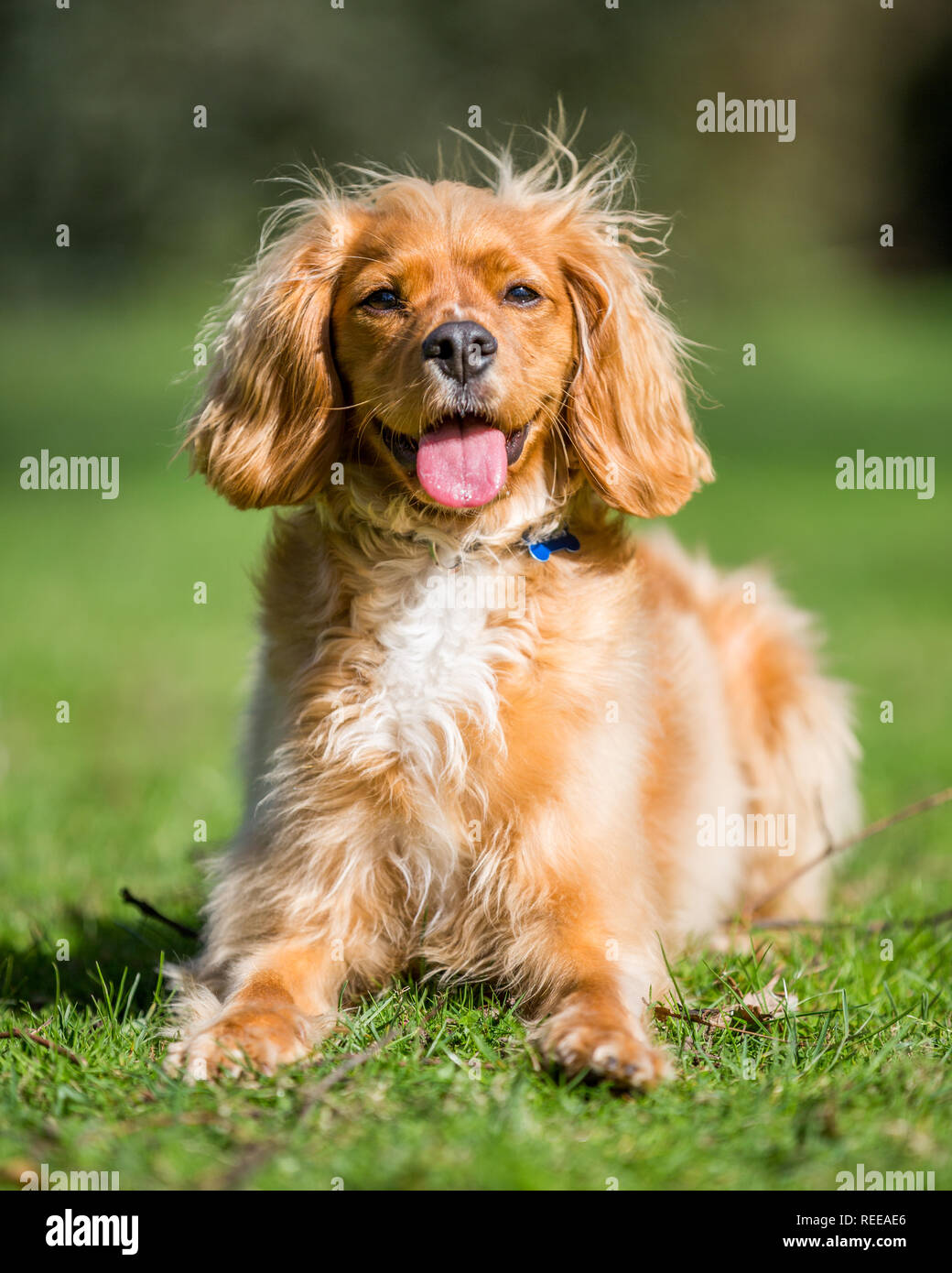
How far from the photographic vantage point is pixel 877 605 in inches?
452

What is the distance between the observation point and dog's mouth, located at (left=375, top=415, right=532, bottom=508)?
12.1ft

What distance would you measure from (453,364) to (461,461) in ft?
0.84

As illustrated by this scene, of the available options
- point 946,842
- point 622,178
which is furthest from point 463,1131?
point 946,842

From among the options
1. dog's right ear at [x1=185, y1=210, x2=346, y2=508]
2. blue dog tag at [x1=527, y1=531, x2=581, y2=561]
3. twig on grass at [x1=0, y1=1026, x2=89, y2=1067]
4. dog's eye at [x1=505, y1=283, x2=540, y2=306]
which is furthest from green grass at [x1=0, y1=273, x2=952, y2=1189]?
dog's eye at [x1=505, y1=283, x2=540, y2=306]

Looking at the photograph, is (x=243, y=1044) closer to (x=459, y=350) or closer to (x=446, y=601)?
(x=446, y=601)

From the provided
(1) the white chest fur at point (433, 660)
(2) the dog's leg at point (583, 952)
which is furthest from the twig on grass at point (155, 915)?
(2) the dog's leg at point (583, 952)

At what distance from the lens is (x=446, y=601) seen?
3799mm

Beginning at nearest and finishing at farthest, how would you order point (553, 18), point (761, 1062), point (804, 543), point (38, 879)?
point (761, 1062) → point (38, 879) → point (804, 543) → point (553, 18)

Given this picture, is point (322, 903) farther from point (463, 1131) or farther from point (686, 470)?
point (686, 470)

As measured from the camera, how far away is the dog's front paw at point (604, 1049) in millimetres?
3102

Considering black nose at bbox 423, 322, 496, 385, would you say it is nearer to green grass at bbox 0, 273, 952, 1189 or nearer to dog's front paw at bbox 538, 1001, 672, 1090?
green grass at bbox 0, 273, 952, 1189

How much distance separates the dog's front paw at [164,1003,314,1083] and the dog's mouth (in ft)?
4.46

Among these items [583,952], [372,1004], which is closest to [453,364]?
[583,952]
